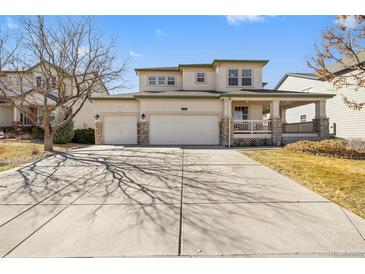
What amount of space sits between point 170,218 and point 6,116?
90.0 feet

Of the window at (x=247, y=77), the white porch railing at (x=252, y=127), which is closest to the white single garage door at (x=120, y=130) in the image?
the white porch railing at (x=252, y=127)

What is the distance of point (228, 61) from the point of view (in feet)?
60.7

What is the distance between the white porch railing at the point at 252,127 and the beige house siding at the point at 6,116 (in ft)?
76.5

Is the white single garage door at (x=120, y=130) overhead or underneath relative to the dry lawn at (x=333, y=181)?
overhead

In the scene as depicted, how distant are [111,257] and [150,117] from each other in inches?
556

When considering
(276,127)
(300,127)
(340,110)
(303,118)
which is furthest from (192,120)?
(303,118)

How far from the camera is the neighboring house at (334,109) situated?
17438mm

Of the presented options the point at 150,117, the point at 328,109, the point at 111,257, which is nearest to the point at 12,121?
the point at 150,117

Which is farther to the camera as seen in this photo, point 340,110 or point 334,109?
point 334,109

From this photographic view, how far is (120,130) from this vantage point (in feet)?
56.4

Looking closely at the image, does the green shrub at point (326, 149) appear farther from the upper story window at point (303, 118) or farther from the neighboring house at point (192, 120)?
the upper story window at point (303, 118)

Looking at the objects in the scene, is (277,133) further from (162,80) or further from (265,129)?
(162,80)

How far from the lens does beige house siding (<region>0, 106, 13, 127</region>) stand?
931 inches

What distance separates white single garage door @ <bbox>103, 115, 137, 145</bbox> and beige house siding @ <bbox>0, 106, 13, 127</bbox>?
46.5ft
